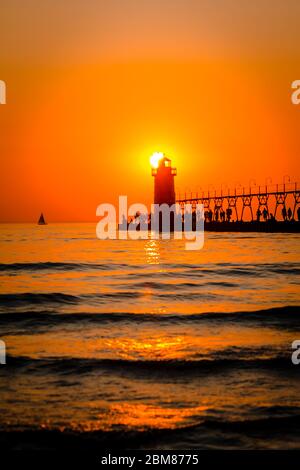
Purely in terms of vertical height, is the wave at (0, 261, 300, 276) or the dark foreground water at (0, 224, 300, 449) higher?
the dark foreground water at (0, 224, 300, 449)

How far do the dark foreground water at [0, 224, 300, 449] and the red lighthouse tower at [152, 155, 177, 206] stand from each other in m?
103

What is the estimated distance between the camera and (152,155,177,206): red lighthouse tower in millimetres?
118375

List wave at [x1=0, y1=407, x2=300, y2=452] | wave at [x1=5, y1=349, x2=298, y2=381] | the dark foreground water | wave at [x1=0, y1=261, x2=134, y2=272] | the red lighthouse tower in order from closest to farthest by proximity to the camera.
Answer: wave at [x1=0, y1=407, x2=300, y2=452]
the dark foreground water
wave at [x1=5, y1=349, x2=298, y2=381]
wave at [x1=0, y1=261, x2=134, y2=272]
the red lighthouse tower

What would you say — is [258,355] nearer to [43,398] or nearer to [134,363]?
[134,363]

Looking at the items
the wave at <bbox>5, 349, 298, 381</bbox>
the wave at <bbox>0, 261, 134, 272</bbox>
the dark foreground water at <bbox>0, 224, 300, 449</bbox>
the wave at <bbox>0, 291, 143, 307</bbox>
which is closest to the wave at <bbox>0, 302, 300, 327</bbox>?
the dark foreground water at <bbox>0, 224, 300, 449</bbox>

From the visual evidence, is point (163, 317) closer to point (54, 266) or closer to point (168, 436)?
point (168, 436)

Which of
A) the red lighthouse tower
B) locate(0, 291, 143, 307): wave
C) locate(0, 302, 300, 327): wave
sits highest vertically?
the red lighthouse tower

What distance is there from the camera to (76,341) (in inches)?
371

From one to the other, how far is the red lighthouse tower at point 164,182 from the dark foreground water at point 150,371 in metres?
103

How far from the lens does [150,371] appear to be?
24.4 ft

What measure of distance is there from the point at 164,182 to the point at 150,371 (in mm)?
112102

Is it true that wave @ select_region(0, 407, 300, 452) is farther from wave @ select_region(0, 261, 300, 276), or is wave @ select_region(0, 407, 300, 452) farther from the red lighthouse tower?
the red lighthouse tower
